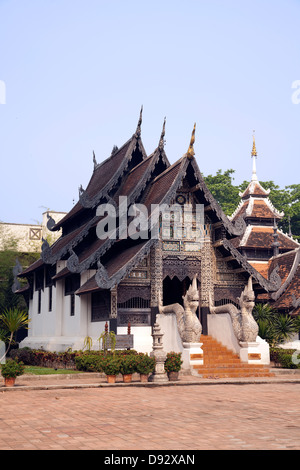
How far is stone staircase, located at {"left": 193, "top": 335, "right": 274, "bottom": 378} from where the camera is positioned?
60.0 ft

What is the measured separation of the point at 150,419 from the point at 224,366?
978cm

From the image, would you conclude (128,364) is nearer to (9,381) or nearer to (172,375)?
(172,375)

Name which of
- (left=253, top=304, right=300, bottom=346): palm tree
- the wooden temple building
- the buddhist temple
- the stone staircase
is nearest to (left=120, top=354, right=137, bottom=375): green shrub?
the stone staircase

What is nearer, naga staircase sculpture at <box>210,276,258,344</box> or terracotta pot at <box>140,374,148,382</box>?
terracotta pot at <box>140,374,148,382</box>

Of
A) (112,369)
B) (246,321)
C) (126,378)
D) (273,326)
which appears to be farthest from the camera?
(273,326)

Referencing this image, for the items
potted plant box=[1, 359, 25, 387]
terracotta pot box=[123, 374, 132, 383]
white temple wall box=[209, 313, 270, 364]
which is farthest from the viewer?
white temple wall box=[209, 313, 270, 364]

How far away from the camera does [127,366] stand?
15.8 metres

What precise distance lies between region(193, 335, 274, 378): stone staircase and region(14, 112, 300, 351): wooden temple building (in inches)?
77.9

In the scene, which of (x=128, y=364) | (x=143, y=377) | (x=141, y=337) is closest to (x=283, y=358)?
(x=141, y=337)

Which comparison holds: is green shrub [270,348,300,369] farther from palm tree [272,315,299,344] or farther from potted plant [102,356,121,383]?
potted plant [102,356,121,383]

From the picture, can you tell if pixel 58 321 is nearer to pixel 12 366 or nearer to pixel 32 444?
pixel 12 366

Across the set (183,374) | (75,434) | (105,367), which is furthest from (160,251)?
(75,434)

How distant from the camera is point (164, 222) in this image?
22.4m

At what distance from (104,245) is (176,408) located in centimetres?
1167
